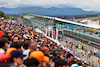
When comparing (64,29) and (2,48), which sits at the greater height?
(2,48)

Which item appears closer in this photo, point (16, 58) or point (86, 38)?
point (16, 58)

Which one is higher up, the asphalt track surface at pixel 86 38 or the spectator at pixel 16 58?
the spectator at pixel 16 58

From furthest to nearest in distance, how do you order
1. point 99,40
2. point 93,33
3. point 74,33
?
1. point 74,33
2. point 93,33
3. point 99,40

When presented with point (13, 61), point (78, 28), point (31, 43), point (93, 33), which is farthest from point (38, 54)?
point (78, 28)

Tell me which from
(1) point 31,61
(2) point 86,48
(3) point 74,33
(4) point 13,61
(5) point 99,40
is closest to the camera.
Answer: (1) point 31,61

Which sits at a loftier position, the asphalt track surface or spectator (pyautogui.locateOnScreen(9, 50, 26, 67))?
spectator (pyautogui.locateOnScreen(9, 50, 26, 67))

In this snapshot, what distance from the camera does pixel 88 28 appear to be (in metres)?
23.3

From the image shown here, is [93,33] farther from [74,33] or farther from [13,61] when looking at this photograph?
[13,61]

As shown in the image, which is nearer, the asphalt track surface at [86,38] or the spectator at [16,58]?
the spectator at [16,58]

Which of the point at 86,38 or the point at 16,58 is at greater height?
the point at 16,58

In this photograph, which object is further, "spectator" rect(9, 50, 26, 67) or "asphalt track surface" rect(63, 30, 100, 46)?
"asphalt track surface" rect(63, 30, 100, 46)

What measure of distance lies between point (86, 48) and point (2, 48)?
15.6 meters

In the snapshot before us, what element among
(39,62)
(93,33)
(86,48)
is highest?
(39,62)

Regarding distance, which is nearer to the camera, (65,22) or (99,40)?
(99,40)
